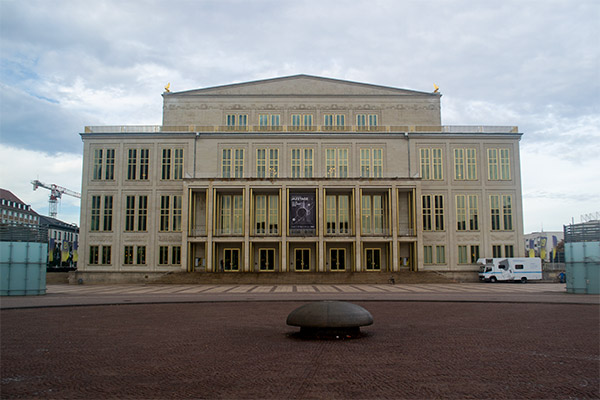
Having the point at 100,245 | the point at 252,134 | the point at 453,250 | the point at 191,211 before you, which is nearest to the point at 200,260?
the point at 191,211

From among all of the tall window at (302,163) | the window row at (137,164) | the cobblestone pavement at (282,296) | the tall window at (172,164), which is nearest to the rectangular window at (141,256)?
the window row at (137,164)

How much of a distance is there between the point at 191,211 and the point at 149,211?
5449mm

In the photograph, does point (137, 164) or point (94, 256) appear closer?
point (94, 256)

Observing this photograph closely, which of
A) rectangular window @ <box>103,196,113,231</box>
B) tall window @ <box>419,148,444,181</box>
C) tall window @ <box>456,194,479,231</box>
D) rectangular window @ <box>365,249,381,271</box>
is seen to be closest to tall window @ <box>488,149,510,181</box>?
tall window @ <box>456,194,479,231</box>

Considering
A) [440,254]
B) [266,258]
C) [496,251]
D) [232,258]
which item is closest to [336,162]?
[266,258]

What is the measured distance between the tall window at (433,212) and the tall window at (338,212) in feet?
28.1

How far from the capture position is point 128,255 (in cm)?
5538

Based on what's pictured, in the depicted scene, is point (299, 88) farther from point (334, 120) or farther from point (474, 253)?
point (474, 253)

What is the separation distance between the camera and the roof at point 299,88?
6138 centimetres

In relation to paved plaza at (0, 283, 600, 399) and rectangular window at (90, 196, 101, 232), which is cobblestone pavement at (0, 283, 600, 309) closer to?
paved plaza at (0, 283, 600, 399)

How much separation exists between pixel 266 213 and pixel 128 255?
1593 cm

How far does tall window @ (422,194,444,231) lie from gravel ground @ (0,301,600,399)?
126 ft

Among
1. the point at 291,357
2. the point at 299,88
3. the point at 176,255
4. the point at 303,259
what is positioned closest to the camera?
the point at 291,357

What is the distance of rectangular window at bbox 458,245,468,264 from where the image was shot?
55.5 metres
